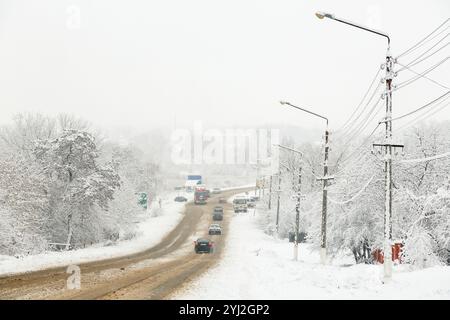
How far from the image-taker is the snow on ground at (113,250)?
22.8 meters

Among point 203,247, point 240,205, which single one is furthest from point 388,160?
point 240,205

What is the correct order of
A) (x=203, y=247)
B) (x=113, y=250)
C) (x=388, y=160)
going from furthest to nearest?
(x=203, y=247), (x=113, y=250), (x=388, y=160)

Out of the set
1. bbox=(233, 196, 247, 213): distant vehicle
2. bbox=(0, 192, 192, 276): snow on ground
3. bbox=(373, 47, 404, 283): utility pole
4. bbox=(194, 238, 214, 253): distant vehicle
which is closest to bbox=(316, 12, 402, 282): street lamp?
bbox=(373, 47, 404, 283): utility pole

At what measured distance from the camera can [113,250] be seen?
39375 millimetres

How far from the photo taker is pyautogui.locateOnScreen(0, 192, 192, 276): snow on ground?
2284 cm

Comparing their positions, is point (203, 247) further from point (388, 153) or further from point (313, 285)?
point (388, 153)

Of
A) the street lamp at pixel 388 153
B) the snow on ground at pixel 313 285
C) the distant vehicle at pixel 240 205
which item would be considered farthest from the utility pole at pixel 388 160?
the distant vehicle at pixel 240 205

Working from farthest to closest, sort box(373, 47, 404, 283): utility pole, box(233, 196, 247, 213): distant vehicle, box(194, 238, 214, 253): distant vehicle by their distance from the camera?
1. box(233, 196, 247, 213): distant vehicle
2. box(194, 238, 214, 253): distant vehicle
3. box(373, 47, 404, 283): utility pole

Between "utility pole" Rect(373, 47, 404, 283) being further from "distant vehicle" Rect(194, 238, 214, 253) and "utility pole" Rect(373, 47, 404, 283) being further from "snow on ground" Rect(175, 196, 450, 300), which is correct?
"distant vehicle" Rect(194, 238, 214, 253)

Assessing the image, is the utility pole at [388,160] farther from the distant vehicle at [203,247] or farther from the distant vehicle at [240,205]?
the distant vehicle at [240,205]

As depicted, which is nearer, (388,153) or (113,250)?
(388,153)
